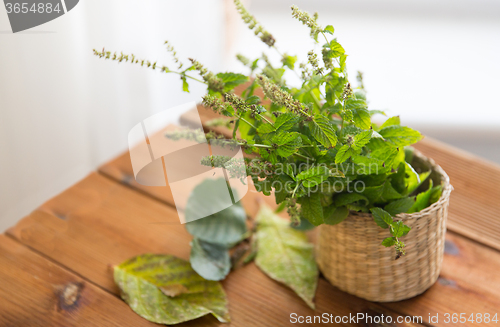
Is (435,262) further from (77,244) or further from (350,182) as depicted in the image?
(77,244)

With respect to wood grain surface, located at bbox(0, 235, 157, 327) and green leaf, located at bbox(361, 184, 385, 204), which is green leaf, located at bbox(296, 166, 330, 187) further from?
wood grain surface, located at bbox(0, 235, 157, 327)

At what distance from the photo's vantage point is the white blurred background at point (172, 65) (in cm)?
75

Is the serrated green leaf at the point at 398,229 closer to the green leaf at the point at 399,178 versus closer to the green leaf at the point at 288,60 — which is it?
the green leaf at the point at 399,178

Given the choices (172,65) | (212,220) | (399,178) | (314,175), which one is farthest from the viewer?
(172,65)

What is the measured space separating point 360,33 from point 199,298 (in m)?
1.10

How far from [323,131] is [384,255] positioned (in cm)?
21

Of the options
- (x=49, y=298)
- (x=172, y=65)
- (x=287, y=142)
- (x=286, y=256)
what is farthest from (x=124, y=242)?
(x=172, y=65)

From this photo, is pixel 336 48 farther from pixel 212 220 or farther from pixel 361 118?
pixel 212 220

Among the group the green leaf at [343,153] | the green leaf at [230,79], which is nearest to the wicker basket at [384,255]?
the green leaf at [343,153]

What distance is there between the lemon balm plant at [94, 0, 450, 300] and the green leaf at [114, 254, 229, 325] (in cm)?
18

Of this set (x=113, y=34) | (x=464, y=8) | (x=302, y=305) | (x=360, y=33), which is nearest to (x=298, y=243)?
(x=302, y=305)

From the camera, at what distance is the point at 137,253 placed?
650mm

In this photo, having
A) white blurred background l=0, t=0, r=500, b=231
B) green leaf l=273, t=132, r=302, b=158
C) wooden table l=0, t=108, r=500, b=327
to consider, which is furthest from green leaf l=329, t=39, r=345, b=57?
white blurred background l=0, t=0, r=500, b=231

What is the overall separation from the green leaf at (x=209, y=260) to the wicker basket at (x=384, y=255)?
15 centimetres
